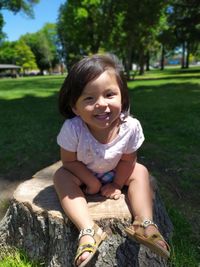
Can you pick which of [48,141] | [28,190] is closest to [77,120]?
[28,190]

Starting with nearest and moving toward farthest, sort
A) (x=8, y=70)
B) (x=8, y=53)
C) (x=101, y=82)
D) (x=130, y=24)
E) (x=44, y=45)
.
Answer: (x=101, y=82), (x=130, y=24), (x=8, y=70), (x=44, y=45), (x=8, y=53)

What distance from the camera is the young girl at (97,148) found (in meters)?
2.45

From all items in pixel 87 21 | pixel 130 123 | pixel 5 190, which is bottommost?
pixel 5 190

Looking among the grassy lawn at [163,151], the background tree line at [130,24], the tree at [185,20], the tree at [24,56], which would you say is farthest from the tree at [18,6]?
the tree at [24,56]

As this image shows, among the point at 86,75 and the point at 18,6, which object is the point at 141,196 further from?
the point at 18,6

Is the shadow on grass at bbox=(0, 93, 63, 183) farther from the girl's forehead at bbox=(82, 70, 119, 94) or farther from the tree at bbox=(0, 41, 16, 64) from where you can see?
the tree at bbox=(0, 41, 16, 64)

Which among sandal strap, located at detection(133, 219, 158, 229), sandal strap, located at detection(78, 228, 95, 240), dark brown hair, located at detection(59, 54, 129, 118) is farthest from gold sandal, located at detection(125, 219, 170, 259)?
dark brown hair, located at detection(59, 54, 129, 118)

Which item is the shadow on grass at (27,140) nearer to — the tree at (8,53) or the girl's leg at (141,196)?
the girl's leg at (141,196)

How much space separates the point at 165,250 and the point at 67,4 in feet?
118

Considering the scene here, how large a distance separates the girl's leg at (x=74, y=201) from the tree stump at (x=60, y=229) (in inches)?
3.2

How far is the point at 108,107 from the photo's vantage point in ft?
8.19

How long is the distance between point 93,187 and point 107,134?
1.35ft

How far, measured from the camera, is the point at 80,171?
275 centimetres

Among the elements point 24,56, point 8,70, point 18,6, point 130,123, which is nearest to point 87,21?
point 18,6
